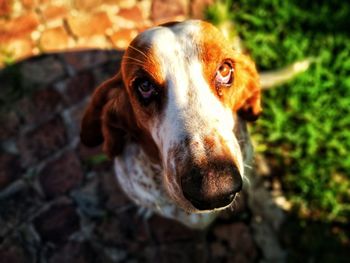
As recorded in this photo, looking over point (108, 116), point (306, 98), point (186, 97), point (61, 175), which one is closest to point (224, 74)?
point (186, 97)

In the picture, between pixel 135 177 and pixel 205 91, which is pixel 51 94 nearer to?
pixel 135 177

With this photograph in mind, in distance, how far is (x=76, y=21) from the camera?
406 centimetres

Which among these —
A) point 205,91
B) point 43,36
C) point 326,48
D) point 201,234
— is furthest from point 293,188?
point 43,36

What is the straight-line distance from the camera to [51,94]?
12.6 feet

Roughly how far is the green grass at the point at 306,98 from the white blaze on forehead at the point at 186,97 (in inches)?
66.1

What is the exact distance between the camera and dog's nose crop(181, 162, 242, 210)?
1.96m

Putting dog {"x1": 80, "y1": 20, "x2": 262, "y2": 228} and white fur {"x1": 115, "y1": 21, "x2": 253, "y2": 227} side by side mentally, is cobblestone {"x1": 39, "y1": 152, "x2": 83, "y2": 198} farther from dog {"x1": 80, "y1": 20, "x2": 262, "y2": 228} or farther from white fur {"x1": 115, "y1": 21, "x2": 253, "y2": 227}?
white fur {"x1": 115, "y1": 21, "x2": 253, "y2": 227}

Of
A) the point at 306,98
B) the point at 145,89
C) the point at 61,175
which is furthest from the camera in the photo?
the point at 306,98

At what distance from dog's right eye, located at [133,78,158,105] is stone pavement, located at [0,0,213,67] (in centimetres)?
183

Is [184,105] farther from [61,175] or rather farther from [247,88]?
[61,175]

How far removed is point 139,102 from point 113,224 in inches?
61.8

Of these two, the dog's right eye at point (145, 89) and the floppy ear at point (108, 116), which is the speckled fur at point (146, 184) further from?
the dog's right eye at point (145, 89)

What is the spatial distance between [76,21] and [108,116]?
5.74 ft

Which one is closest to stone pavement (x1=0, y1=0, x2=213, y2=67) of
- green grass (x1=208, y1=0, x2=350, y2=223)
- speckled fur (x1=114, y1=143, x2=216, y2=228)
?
green grass (x1=208, y1=0, x2=350, y2=223)
